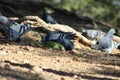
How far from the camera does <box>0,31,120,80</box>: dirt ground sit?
5.14 m

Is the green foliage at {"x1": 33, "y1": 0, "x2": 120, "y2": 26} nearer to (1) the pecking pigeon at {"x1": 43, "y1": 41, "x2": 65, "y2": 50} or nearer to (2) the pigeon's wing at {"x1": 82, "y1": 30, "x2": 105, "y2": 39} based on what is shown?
(2) the pigeon's wing at {"x1": 82, "y1": 30, "x2": 105, "y2": 39}

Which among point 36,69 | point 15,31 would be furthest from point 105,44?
point 36,69

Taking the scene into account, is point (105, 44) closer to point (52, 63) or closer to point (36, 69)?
point (52, 63)

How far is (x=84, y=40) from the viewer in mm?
8133

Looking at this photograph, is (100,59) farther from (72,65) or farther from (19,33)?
(19,33)

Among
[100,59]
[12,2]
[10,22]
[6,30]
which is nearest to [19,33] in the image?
[6,30]

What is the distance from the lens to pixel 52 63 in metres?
6.08

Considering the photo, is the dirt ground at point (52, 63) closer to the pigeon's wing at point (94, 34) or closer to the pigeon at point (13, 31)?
the pigeon at point (13, 31)

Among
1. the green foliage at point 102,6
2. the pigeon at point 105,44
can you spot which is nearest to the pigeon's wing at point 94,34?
the pigeon at point 105,44

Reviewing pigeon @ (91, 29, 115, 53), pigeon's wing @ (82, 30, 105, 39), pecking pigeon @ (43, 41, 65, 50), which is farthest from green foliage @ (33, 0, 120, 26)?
pecking pigeon @ (43, 41, 65, 50)

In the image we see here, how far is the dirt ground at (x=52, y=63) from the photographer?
16.9ft

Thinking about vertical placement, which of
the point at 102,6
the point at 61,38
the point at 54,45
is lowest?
the point at 54,45

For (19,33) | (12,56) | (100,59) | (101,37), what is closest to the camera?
(12,56)

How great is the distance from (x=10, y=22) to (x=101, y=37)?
1656mm
